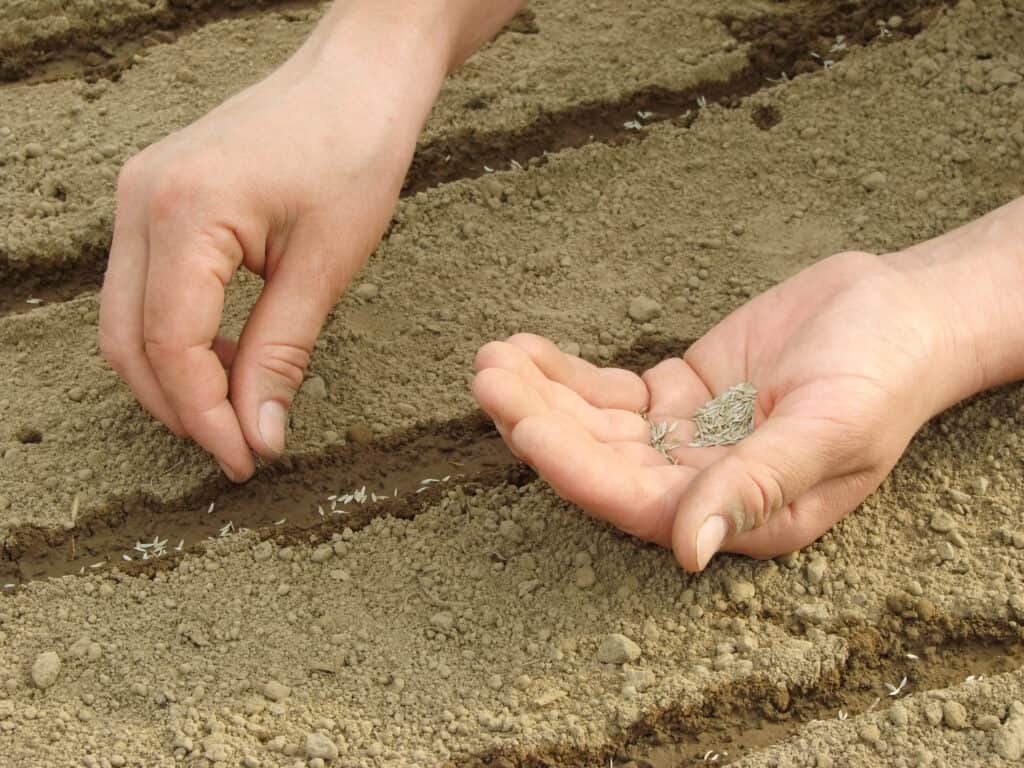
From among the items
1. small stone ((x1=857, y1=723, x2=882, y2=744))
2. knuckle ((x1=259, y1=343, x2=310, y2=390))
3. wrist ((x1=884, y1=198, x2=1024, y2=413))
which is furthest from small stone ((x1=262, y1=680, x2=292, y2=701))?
wrist ((x1=884, y1=198, x2=1024, y2=413))

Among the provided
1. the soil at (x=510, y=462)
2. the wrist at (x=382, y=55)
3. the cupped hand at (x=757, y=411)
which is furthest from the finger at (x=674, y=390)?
the wrist at (x=382, y=55)

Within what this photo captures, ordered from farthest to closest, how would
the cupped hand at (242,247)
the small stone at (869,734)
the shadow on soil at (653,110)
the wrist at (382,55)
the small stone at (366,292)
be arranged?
the shadow on soil at (653,110) < the small stone at (366,292) < the wrist at (382,55) < the cupped hand at (242,247) < the small stone at (869,734)

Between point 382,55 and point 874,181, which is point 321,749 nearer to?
point 382,55

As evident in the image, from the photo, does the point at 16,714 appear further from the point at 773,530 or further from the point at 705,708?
the point at 773,530

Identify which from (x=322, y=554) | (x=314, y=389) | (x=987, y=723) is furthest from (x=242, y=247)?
(x=987, y=723)

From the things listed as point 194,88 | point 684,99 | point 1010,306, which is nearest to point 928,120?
point 684,99

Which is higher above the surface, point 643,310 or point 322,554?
point 643,310

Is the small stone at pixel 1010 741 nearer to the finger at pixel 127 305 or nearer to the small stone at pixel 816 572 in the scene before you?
the small stone at pixel 816 572

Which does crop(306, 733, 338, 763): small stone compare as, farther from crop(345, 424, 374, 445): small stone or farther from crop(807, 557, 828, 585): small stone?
crop(807, 557, 828, 585): small stone

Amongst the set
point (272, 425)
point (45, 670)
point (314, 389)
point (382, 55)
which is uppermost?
point (382, 55)
